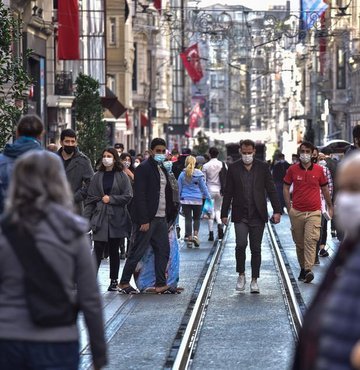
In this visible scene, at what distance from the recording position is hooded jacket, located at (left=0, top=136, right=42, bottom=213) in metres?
9.48

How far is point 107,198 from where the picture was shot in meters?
17.1

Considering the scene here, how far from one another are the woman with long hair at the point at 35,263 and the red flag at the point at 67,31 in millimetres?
37283

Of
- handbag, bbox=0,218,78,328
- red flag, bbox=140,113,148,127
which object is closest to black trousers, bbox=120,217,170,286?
handbag, bbox=0,218,78,328

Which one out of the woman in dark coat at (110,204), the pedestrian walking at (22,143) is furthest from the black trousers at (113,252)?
the pedestrian walking at (22,143)

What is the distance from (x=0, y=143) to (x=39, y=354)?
1156 cm

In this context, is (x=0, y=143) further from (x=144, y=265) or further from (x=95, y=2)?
(x=95, y=2)

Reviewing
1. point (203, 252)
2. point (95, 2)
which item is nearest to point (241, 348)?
point (203, 252)

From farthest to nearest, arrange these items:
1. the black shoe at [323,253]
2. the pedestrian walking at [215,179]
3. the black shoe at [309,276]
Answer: the pedestrian walking at [215,179]
the black shoe at [323,253]
the black shoe at [309,276]

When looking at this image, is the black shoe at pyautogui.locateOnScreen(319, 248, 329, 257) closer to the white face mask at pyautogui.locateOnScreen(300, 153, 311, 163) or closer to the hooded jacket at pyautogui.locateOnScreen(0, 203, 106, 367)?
the white face mask at pyautogui.locateOnScreen(300, 153, 311, 163)

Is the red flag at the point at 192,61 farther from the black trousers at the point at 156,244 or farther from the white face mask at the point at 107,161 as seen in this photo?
the black trousers at the point at 156,244

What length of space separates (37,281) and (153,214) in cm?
1068

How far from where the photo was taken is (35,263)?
6043 millimetres

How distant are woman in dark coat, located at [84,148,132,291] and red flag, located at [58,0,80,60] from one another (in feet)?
85.9

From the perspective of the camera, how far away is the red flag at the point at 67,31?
4306cm
